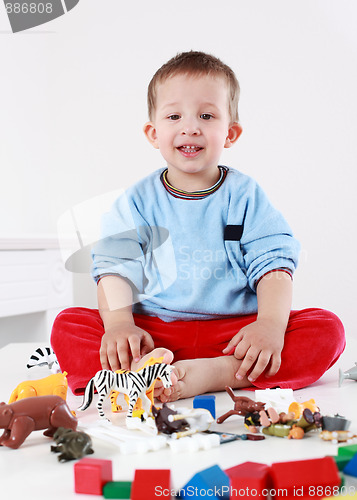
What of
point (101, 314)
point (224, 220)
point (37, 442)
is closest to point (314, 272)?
point (224, 220)

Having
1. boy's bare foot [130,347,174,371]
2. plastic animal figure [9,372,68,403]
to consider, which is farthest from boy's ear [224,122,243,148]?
plastic animal figure [9,372,68,403]

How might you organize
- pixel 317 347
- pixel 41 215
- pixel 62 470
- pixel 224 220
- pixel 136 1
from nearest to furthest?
pixel 62 470
pixel 317 347
pixel 224 220
pixel 136 1
pixel 41 215

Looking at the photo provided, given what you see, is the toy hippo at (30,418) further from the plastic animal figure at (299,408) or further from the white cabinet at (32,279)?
the white cabinet at (32,279)

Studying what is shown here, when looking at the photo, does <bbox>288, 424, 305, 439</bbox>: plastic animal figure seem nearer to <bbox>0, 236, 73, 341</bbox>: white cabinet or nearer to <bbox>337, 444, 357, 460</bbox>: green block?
<bbox>337, 444, 357, 460</bbox>: green block

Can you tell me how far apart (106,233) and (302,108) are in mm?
A: 738

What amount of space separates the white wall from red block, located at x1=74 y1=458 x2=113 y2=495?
0.94 m

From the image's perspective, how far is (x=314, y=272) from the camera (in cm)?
151

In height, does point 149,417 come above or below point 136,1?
below

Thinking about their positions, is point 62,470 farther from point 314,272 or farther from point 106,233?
point 314,272

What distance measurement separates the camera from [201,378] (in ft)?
2.44

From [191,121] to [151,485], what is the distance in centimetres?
57

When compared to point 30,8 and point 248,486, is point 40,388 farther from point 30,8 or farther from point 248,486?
point 30,8

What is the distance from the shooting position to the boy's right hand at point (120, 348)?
76cm

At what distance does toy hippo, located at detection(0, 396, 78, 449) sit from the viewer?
1.73 ft
